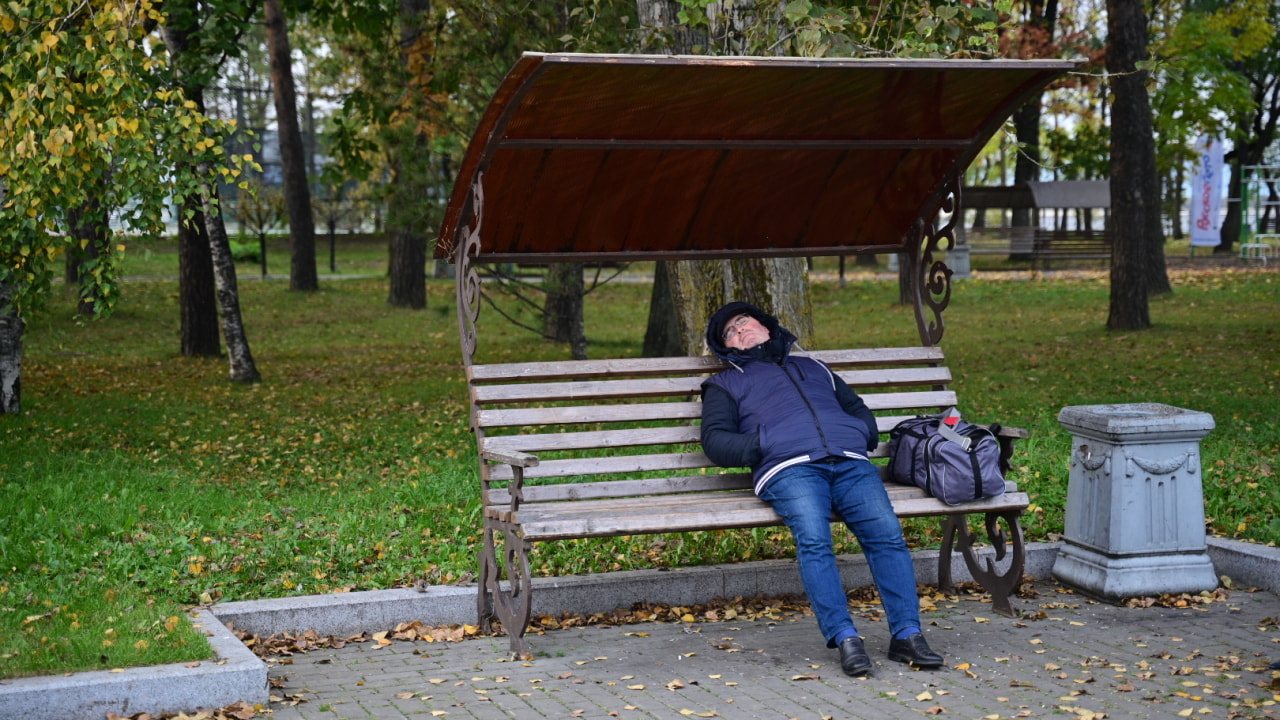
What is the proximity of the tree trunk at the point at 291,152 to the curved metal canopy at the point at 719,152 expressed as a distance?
1915 cm

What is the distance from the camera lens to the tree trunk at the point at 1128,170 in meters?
16.3

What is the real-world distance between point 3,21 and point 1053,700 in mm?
6369

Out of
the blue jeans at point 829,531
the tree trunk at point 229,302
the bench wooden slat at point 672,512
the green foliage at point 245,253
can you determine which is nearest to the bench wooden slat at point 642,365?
the bench wooden slat at point 672,512

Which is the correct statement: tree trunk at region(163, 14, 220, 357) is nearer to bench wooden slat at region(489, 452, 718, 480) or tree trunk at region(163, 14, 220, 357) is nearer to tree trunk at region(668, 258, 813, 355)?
tree trunk at region(668, 258, 813, 355)

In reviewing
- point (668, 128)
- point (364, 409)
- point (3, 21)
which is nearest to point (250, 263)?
point (364, 409)

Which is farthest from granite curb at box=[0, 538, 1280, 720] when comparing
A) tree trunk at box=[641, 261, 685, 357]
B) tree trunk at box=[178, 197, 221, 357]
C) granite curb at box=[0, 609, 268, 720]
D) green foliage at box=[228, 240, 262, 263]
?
green foliage at box=[228, 240, 262, 263]

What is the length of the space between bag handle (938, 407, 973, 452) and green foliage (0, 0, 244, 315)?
4.25 m

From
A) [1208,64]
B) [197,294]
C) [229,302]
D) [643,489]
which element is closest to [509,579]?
[643,489]

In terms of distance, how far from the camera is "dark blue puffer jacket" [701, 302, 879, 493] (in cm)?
548

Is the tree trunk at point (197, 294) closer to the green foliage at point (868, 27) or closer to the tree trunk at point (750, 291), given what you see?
the tree trunk at point (750, 291)

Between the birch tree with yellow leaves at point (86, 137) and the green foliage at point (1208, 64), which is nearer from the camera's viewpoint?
the birch tree with yellow leaves at point (86, 137)

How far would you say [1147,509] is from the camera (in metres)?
6.06

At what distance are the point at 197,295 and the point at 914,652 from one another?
13.4 meters

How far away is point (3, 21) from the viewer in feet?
24.0
